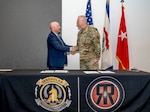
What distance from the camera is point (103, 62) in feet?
14.1

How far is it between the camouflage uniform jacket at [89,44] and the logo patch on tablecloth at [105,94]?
1017mm

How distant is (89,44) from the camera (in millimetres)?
3547

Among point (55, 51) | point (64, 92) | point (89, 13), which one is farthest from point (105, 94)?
point (89, 13)

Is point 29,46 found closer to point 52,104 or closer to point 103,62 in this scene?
point 103,62

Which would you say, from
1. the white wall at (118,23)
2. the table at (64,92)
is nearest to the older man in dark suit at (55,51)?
the white wall at (118,23)

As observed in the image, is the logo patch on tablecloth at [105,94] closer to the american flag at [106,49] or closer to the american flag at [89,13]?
the american flag at [106,49]

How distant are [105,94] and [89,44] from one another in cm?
120

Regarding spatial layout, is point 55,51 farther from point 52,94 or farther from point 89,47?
point 52,94

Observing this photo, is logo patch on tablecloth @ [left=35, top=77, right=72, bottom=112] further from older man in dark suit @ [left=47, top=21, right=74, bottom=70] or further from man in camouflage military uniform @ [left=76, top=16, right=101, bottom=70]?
older man in dark suit @ [left=47, top=21, right=74, bottom=70]

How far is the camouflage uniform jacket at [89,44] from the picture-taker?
3500mm

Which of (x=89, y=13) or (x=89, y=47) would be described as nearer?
(x=89, y=47)

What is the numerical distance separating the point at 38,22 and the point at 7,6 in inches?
25.6

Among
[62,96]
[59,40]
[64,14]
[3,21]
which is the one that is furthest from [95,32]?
[3,21]

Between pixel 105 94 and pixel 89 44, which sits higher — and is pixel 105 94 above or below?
below
